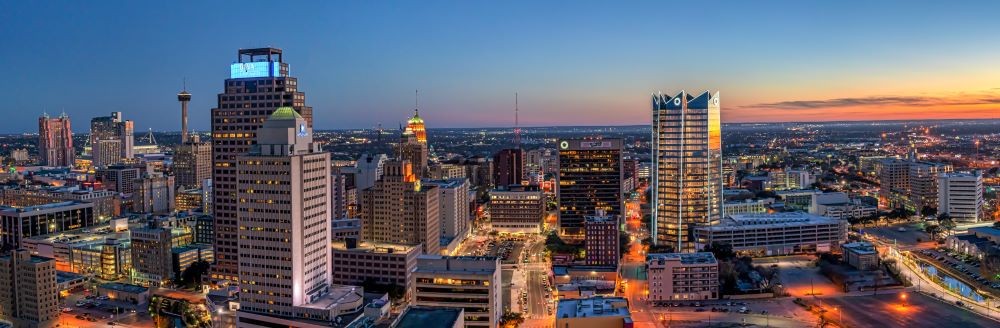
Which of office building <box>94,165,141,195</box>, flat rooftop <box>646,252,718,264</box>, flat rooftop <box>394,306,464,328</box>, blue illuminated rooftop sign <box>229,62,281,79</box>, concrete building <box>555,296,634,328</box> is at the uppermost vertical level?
blue illuminated rooftop sign <box>229,62,281,79</box>

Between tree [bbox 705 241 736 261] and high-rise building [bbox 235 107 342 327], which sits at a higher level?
high-rise building [bbox 235 107 342 327]

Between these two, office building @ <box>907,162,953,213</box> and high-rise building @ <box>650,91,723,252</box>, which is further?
office building @ <box>907,162,953,213</box>

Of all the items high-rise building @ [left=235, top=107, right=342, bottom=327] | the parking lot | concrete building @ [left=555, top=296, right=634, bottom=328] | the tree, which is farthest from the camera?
the tree

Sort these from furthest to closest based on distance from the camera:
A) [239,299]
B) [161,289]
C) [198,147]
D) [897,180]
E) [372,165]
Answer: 1. [198,147]
2. [372,165]
3. [897,180]
4. [161,289]
5. [239,299]

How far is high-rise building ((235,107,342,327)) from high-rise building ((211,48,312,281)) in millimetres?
10036

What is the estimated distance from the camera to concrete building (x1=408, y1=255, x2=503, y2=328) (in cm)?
4691

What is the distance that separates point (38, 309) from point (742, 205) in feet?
221

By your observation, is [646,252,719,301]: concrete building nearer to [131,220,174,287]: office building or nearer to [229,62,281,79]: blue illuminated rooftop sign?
[229,62,281,79]: blue illuminated rooftop sign

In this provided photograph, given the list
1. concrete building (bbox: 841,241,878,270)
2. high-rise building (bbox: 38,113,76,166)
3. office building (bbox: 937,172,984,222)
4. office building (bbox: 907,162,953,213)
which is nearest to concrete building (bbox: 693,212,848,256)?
concrete building (bbox: 841,241,878,270)

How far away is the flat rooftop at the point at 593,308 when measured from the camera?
3631cm

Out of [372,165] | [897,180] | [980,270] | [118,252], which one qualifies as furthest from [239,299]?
[897,180]

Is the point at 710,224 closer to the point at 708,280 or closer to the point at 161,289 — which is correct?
the point at 708,280

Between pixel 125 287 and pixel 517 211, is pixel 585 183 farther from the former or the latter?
pixel 125 287

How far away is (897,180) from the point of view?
344 ft
